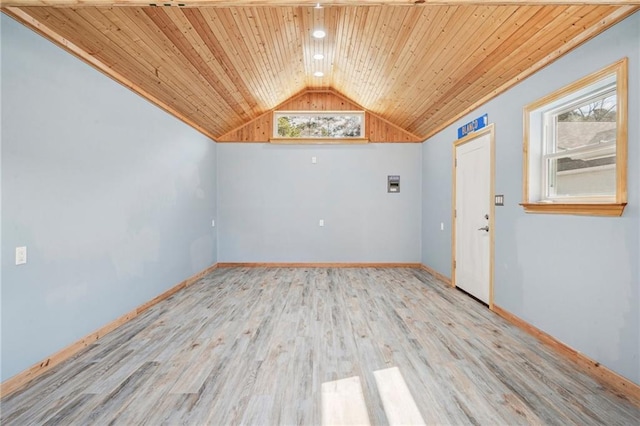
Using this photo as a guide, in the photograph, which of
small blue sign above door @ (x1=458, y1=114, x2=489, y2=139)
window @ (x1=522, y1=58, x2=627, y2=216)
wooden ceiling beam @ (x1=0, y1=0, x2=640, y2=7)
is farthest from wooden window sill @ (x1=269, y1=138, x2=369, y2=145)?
wooden ceiling beam @ (x1=0, y1=0, x2=640, y2=7)

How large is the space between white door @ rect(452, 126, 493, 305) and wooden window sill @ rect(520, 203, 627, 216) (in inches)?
30.5

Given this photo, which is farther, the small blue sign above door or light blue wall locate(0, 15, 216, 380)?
the small blue sign above door

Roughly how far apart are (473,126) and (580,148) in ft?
5.31

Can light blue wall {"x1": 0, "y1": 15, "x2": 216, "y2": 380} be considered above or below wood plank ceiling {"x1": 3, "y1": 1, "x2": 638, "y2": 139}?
below

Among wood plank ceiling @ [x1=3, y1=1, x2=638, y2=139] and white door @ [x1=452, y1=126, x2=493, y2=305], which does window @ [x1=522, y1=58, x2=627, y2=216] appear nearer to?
wood plank ceiling @ [x1=3, y1=1, x2=638, y2=139]

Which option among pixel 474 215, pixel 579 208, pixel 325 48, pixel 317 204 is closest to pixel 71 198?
pixel 325 48

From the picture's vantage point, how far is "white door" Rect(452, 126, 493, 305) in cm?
355

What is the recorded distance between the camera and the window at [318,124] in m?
5.70

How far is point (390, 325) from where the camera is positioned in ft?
9.62

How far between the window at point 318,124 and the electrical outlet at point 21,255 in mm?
4283

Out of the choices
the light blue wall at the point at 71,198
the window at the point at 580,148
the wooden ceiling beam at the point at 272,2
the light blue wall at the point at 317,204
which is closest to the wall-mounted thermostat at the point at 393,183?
the light blue wall at the point at 317,204

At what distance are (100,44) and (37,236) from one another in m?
1.68

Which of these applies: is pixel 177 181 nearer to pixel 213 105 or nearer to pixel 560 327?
pixel 213 105

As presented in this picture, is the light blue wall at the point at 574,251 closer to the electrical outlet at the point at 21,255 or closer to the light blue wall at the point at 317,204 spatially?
the light blue wall at the point at 317,204
